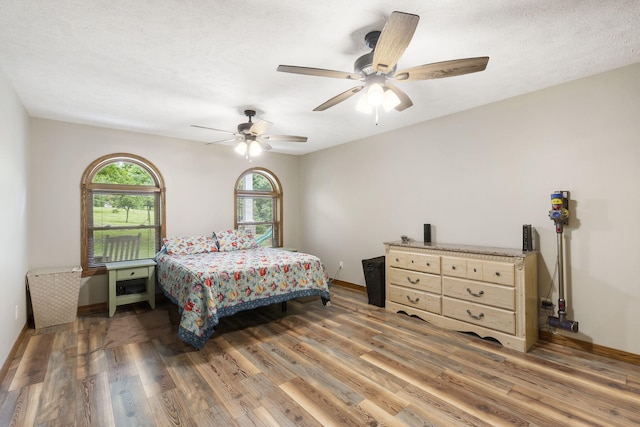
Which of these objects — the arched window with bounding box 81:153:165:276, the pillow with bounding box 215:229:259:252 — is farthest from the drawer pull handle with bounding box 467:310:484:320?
the arched window with bounding box 81:153:165:276

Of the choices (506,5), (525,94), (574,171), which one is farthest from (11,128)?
(574,171)

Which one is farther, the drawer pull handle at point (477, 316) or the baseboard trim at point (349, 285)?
the baseboard trim at point (349, 285)

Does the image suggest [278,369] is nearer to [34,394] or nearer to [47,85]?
[34,394]

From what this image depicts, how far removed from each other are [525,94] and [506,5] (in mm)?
1709

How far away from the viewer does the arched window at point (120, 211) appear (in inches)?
167

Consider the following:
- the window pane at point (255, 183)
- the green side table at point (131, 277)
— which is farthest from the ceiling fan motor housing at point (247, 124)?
the green side table at point (131, 277)

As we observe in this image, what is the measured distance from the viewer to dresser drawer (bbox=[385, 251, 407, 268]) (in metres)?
3.83

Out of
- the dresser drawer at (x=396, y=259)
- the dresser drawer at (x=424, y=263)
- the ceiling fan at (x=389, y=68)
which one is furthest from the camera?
the dresser drawer at (x=396, y=259)

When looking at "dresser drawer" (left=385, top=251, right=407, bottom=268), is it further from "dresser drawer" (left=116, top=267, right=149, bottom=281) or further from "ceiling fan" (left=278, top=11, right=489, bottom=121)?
"dresser drawer" (left=116, top=267, right=149, bottom=281)

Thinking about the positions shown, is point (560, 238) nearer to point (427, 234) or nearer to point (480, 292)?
point (480, 292)

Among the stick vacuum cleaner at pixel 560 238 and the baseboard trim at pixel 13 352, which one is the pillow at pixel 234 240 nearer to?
the baseboard trim at pixel 13 352

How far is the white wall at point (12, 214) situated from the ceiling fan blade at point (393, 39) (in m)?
3.01

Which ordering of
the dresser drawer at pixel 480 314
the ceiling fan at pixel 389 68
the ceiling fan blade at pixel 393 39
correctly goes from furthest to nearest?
the dresser drawer at pixel 480 314
the ceiling fan at pixel 389 68
the ceiling fan blade at pixel 393 39

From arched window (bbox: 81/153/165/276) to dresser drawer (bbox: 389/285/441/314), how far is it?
356 centimetres
